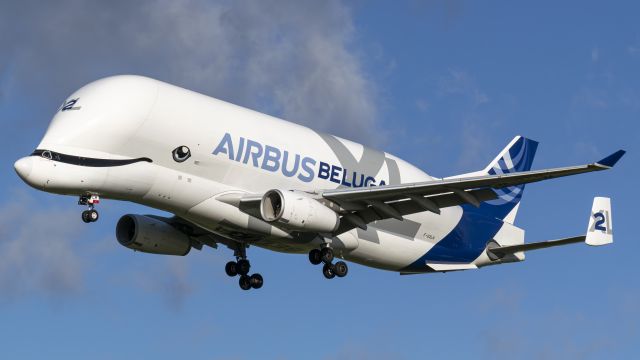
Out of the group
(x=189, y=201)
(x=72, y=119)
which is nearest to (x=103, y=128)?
(x=72, y=119)

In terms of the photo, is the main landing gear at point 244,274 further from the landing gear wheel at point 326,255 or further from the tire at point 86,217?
the tire at point 86,217

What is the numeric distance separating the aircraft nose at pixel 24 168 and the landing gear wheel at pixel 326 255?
390 inches

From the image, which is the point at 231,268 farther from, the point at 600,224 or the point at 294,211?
the point at 600,224

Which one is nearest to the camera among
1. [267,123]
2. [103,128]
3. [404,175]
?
[103,128]

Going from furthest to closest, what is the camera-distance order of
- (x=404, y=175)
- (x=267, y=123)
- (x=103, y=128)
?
(x=404, y=175) → (x=267, y=123) → (x=103, y=128)

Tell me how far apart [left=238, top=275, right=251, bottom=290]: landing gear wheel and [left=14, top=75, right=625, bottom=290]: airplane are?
1.42 metres

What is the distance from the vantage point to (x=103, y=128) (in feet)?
127

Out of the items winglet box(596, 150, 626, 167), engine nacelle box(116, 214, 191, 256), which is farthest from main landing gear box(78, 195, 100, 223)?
winglet box(596, 150, 626, 167)

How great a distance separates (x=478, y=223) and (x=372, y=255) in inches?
216

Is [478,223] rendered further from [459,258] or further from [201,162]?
[201,162]

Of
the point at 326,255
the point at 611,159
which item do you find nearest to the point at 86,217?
the point at 326,255

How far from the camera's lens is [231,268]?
45.8m

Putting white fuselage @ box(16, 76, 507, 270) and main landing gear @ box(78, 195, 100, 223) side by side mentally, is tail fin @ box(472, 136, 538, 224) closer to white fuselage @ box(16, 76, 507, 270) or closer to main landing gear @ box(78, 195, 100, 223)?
white fuselage @ box(16, 76, 507, 270)

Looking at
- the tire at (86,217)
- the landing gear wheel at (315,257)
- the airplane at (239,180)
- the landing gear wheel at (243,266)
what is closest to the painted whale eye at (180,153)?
the airplane at (239,180)
